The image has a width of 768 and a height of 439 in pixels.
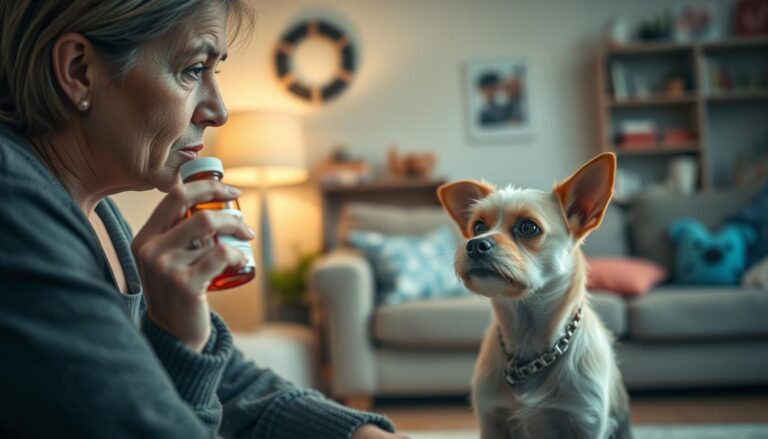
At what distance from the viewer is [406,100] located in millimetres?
4602

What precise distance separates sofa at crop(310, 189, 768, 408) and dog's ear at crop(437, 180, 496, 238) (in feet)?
6.30

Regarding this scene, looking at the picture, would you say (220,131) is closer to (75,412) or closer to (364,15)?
(364,15)

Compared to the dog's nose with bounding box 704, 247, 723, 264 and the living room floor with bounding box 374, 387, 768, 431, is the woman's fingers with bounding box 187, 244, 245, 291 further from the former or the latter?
the dog's nose with bounding box 704, 247, 723, 264

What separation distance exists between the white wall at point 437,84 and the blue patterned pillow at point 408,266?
122 centimetres

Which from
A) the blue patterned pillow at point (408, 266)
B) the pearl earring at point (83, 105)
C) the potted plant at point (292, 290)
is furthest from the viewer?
the potted plant at point (292, 290)

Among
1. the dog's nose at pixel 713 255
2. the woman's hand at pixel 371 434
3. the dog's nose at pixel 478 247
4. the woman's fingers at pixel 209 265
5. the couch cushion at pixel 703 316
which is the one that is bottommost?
the couch cushion at pixel 703 316

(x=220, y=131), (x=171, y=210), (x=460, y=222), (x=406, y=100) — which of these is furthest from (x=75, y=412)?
(x=406, y=100)

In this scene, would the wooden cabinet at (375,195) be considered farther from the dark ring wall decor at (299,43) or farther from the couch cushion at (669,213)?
the couch cushion at (669,213)

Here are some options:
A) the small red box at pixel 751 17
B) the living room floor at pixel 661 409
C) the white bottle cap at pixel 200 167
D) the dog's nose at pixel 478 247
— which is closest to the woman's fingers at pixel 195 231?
the white bottle cap at pixel 200 167

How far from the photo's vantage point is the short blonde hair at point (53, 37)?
692 millimetres

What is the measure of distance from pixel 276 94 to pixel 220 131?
71 centimetres

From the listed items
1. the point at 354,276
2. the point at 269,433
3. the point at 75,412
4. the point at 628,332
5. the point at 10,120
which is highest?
the point at 10,120

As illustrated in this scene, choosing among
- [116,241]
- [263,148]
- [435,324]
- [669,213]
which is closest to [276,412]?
[116,241]

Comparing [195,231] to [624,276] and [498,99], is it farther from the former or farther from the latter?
[498,99]
